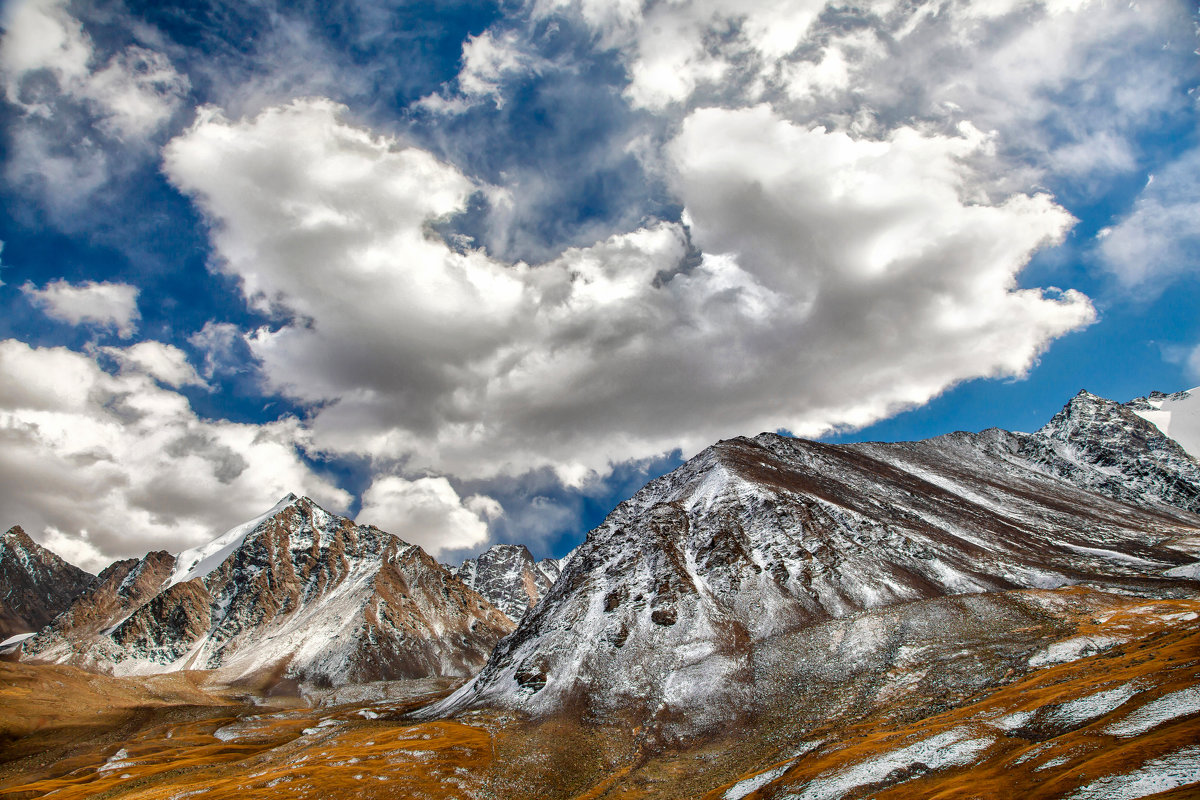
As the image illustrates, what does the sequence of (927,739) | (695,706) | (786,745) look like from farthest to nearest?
(695,706) < (786,745) < (927,739)

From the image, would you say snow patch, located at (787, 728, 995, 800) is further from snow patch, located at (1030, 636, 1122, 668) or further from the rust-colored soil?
snow patch, located at (1030, 636, 1122, 668)

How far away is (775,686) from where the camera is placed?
3344 inches

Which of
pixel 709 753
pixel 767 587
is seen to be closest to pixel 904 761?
pixel 709 753

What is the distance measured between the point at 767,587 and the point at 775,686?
3467 cm

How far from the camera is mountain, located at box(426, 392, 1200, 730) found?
8950 centimetres

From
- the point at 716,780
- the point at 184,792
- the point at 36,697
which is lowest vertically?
the point at 716,780

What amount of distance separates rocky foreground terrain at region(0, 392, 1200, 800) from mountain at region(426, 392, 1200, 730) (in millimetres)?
657

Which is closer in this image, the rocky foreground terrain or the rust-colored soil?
the rust-colored soil

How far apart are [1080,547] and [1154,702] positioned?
510 feet

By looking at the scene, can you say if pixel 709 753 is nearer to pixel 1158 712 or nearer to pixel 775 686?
pixel 775 686

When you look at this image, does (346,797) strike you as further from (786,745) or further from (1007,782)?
(1007,782)

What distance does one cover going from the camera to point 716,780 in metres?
59.1

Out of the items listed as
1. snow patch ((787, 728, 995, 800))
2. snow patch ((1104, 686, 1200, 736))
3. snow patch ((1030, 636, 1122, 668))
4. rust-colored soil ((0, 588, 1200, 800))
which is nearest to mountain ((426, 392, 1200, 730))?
snow patch ((1030, 636, 1122, 668))

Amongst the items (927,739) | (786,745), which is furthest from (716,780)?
(927,739)
